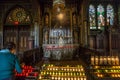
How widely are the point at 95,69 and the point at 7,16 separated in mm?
16316

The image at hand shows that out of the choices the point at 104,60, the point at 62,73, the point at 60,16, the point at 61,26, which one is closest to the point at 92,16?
the point at 60,16

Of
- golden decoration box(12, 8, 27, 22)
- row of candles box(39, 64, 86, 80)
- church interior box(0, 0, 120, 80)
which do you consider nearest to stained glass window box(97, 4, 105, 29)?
church interior box(0, 0, 120, 80)

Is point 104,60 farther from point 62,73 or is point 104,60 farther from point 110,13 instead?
point 110,13

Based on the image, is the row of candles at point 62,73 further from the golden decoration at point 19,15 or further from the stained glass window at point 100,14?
the stained glass window at point 100,14

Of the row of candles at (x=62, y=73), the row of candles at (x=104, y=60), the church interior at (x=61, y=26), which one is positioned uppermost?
the church interior at (x=61, y=26)

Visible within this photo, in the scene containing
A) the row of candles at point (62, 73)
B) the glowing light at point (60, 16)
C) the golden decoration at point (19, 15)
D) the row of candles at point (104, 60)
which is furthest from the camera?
the golden decoration at point (19, 15)

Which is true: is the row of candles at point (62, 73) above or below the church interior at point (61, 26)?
below

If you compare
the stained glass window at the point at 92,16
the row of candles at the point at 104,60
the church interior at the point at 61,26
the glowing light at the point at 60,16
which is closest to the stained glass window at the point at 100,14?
the church interior at the point at 61,26

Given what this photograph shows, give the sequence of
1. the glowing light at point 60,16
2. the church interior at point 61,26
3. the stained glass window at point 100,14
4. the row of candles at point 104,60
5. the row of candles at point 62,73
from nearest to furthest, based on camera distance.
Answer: the row of candles at point 62,73
the row of candles at point 104,60
the church interior at point 61,26
the glowing light at point 60,16
the stained glass window at point 100,14

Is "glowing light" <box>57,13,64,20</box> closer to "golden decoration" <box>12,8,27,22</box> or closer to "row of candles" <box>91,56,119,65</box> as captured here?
"golden decoration" <box>12,8,27,22</box>

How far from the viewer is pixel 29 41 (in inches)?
805

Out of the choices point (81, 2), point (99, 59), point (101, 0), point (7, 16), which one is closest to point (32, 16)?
point (7, 16)

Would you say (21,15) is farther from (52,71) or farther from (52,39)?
(52,71)

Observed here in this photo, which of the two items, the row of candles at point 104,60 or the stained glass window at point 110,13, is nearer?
the row of candles at point 104,60
